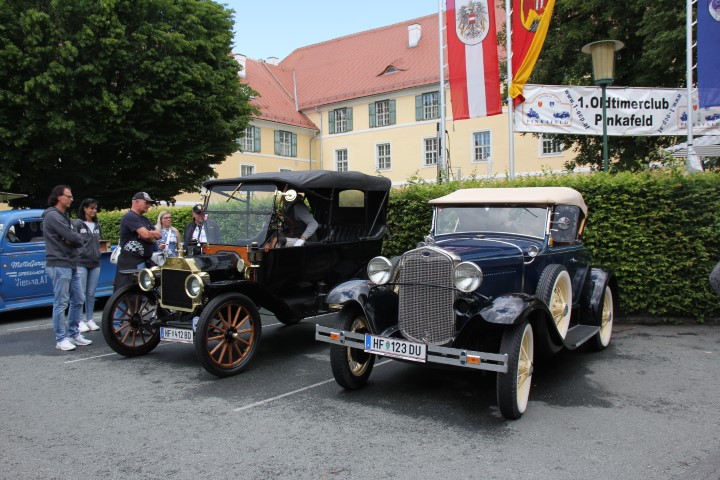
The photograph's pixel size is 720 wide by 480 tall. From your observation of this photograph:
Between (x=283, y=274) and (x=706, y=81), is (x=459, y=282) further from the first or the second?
(x=706, y=81)

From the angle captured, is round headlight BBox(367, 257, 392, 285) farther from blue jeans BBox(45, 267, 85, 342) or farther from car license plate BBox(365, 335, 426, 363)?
blue jeans BBox(45, 267, 85, 342)

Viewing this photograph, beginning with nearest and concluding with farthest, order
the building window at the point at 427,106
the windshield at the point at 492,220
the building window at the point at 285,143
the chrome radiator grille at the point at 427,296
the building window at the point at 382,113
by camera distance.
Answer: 1. the chrome radiator grille at the point at 427,296
2. the windshield at the point at 492,220
3. the building window at the point at 427,106
4. the building window at the point at 382,113
5. the building window at the point at 285,143

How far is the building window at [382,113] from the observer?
128 ft

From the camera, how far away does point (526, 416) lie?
462 centimetres

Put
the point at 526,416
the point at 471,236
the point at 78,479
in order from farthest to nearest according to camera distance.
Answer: the point at 471,236, the point at 526,416, the point at 78,479

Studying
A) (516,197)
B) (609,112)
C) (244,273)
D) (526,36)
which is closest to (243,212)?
(244,273)

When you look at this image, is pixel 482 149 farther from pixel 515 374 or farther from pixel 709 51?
pixel 515 374

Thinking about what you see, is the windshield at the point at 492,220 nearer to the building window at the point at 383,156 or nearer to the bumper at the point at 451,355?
the bumper at the point at 451,355

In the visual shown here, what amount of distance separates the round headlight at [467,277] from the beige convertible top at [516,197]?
1.72m

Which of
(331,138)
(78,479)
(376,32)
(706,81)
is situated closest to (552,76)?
(706,81)

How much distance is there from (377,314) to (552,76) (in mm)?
14820

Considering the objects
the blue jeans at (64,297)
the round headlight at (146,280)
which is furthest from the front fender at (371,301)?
the blue jeans at (64,297)

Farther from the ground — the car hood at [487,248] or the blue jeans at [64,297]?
the car hood at [487,248]

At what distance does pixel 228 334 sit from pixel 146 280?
131 centimetres
